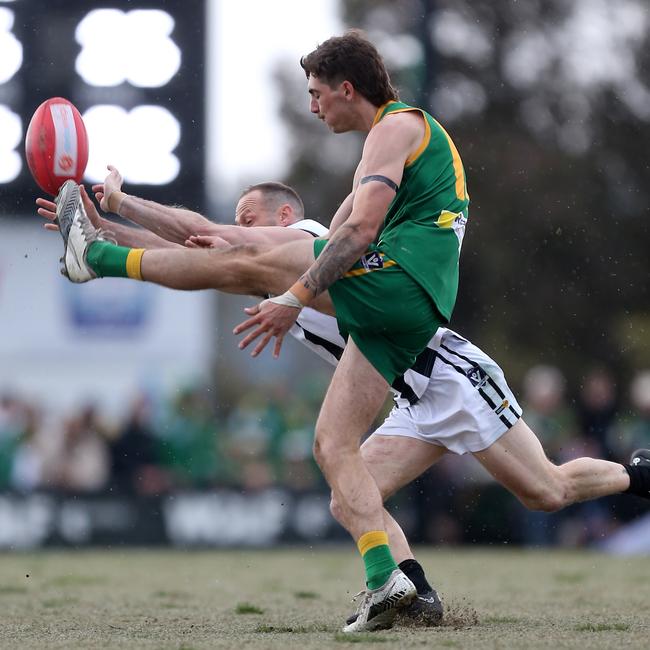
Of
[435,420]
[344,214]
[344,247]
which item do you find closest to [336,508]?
[435,420]

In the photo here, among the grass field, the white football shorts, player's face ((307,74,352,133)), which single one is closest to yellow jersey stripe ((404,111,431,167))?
player's face ((307,74,352,133))

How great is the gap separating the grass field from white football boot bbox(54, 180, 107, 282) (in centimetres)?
148

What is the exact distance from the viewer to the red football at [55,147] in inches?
255

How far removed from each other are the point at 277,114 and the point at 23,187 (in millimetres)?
13986

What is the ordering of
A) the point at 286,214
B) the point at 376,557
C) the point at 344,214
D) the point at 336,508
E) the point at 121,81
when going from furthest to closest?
the point at 121,81 < the point at 286,214 < the point at 344,214 < the point at 336,508 < the point at 376,557

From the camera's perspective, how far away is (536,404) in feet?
43.0

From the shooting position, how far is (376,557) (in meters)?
5.81

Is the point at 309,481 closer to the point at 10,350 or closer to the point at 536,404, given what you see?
the point at 536,404

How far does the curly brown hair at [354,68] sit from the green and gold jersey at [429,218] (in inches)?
3.1

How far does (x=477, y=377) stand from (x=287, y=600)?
7.18 ft

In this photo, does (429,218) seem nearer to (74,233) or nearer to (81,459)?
(74,233)

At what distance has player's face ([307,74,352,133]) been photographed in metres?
6.07

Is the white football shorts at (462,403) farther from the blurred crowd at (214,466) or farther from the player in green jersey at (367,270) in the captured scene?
the blurred crowd at (214,466)

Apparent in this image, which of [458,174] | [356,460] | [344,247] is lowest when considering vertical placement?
[356,460]
